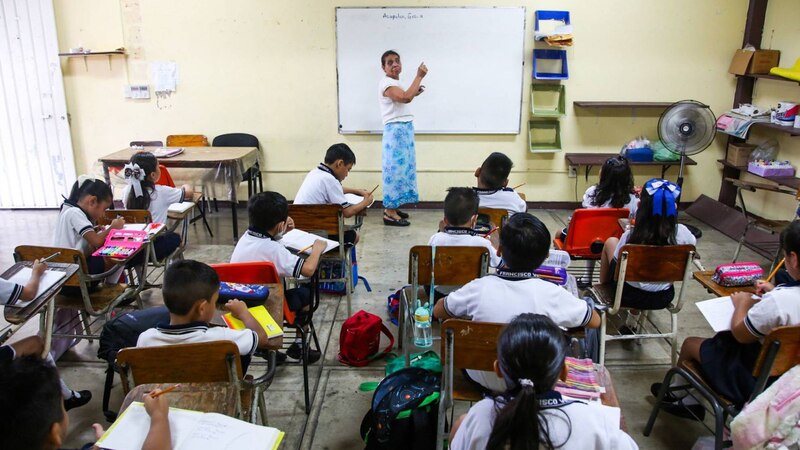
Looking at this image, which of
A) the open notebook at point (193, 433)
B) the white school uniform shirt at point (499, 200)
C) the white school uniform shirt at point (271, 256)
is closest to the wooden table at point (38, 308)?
the white school uniform shirt at point (271, 256)

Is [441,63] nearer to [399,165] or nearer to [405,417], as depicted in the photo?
[399,165]

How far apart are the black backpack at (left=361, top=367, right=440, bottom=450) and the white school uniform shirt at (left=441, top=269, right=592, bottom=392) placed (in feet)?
0.86

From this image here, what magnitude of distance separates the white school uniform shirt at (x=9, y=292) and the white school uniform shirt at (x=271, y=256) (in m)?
0.85

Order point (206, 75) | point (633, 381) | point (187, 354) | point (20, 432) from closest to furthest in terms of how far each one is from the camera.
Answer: point (20, 432)
point (187, 354)
point (633, 381)
point (206, 75)

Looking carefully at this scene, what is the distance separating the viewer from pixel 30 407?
120cm

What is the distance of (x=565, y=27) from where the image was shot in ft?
18.2

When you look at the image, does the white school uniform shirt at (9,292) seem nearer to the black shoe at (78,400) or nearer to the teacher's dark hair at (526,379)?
the black shoe at (78,400)

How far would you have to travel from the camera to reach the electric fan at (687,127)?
4824 millimetres

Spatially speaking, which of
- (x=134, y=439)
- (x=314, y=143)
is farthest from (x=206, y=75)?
(x=134, y=439)

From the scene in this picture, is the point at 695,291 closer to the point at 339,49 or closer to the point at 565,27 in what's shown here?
the point at 565,27

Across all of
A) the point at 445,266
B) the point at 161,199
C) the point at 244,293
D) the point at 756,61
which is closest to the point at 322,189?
the point at 161,199

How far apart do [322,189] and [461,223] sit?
130 centimetres

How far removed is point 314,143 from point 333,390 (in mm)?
3655

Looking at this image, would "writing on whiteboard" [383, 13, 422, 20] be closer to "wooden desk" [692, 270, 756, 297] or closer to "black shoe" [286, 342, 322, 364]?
"black shoe" [286, 342, 322, 364]
